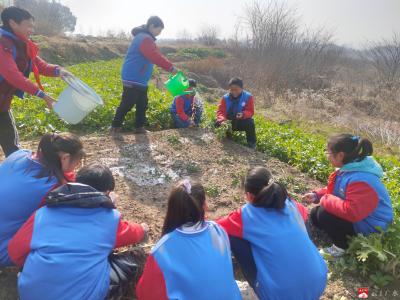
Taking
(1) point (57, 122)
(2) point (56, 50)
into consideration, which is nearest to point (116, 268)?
(1) point (57, 122)

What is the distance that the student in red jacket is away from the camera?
3338 mm

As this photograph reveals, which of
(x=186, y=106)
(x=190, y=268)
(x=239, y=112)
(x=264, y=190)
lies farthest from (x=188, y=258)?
(x=186, y=106)

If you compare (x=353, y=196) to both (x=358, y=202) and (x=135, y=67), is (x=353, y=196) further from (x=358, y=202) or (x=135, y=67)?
(x=135, y=67)

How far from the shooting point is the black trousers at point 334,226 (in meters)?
3.06

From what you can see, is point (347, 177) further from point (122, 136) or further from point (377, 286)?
point (122, 136)

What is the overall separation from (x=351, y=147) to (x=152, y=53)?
328cm

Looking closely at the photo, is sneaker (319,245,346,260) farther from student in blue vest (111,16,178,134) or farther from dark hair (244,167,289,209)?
student in blue vest (111,16,178,134)

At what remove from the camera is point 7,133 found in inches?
145

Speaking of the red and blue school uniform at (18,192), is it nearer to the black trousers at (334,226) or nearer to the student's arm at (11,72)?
the student's arm at (11,72)

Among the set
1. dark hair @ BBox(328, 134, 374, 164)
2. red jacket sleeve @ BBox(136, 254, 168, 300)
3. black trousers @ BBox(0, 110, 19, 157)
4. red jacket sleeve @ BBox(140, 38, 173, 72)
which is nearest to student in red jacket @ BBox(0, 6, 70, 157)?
black trousers @ BBox(0, 110, 19, 157)

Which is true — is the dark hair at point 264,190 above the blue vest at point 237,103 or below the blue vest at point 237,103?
below

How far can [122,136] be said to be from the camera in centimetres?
569

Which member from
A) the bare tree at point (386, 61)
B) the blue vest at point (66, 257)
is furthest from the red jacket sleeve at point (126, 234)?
the bare tree at point (386, 61)

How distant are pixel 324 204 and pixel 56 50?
21.9 metres
